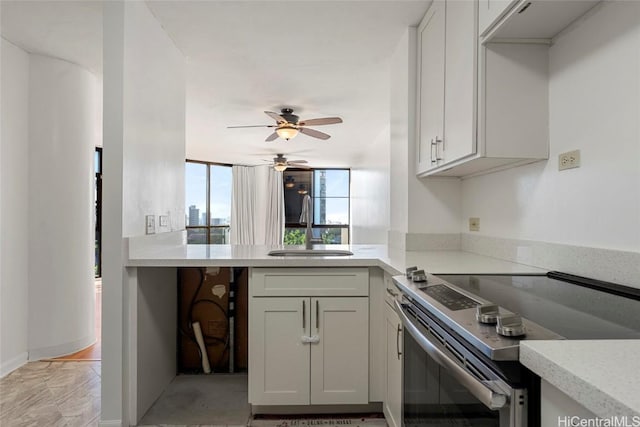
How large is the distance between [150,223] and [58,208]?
120 cm

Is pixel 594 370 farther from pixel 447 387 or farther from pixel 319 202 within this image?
pixel 319 202

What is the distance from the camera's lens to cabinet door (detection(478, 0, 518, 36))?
132 cm

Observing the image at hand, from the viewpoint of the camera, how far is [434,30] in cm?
202

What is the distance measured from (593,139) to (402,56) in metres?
1.50

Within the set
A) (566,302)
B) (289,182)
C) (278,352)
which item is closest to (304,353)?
(278,352)

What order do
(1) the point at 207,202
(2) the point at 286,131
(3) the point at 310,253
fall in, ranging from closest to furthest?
(3) the point at 310,253 → (2) the point at 286,131 → (1) the point at 207,202

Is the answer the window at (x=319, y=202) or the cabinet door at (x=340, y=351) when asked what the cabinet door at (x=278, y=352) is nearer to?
the cabinet door at (x=340, y=351)

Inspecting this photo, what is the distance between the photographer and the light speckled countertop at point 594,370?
0.43 metres

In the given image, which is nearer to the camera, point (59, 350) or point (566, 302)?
point (566, 302)

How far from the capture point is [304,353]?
1.93m

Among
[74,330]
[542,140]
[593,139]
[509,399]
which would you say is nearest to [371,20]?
[542,140]

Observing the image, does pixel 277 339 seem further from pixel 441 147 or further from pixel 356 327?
pixel 441 147

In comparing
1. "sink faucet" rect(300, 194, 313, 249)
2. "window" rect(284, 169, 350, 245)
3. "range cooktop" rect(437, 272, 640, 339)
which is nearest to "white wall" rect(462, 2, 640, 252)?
"range cooktop" rect(437, 272, 640, 339)

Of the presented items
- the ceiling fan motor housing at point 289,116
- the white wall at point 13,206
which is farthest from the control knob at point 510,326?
the ceiling fan motor housing at point 289,116
